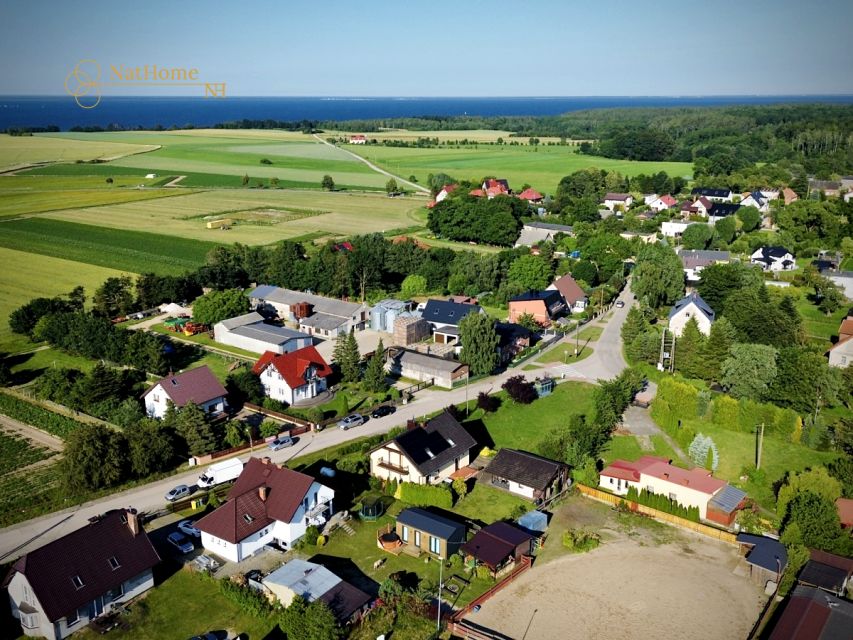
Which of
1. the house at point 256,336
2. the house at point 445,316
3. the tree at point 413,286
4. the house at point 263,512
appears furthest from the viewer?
the tree at point 413,286

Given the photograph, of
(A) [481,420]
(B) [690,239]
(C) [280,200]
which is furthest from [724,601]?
(C) [280,200]

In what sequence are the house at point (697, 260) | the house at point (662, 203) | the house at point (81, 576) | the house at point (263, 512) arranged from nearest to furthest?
the house at point (81, 576)
the house at point (263, 512)
the house at point (697, 260)
the house at point (662, 203)

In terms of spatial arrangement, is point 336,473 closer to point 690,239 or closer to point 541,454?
point 541,454

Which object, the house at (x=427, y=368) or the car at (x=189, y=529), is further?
the house at (x=427, y=368)

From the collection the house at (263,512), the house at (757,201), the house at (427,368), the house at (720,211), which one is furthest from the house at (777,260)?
the house at (263,512)

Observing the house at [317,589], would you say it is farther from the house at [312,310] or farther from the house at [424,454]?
the house at [312,310]

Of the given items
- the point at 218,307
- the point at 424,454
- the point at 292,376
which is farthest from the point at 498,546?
the point at 218,307

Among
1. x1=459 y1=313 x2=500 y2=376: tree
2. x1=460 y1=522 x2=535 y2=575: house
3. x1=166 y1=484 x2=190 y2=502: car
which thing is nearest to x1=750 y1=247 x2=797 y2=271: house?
x1=459 y1=313 x2=500 y2=376: tree

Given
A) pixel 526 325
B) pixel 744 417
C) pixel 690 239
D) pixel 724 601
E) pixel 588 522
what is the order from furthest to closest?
pixel 690 239 → pixel 526 325 → pixel 744 417 → pixel 588 522 → pixel 724 601
